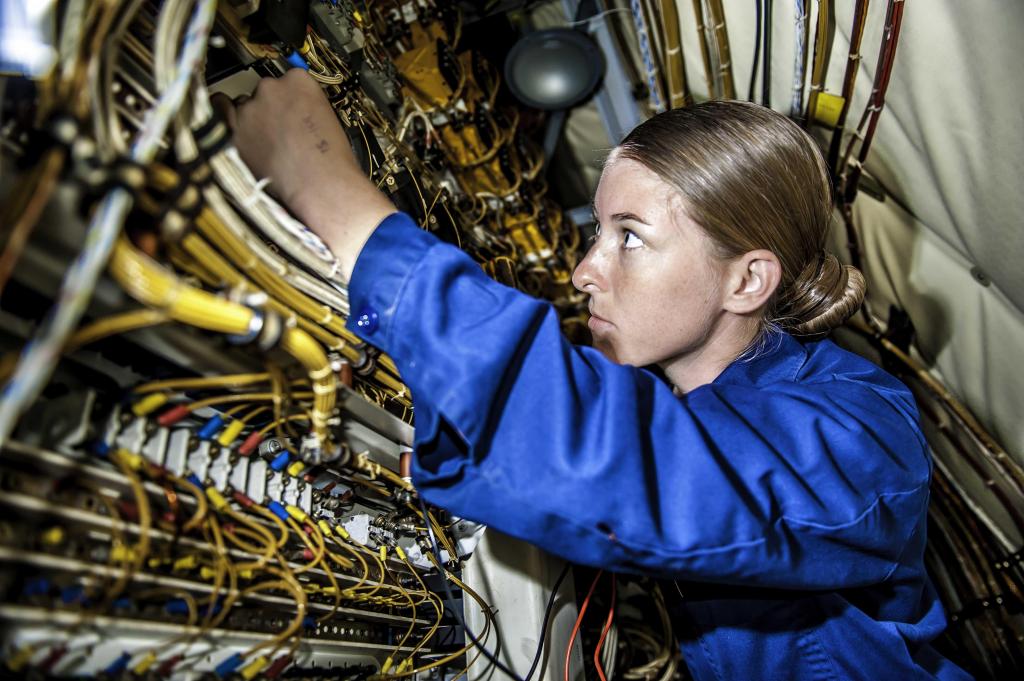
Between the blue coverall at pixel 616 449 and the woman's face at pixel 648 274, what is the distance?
211mm

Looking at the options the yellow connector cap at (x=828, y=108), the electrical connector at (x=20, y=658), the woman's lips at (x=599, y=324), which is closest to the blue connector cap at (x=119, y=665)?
the electrical connector at (x=20, y=658)

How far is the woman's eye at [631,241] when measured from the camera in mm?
1092

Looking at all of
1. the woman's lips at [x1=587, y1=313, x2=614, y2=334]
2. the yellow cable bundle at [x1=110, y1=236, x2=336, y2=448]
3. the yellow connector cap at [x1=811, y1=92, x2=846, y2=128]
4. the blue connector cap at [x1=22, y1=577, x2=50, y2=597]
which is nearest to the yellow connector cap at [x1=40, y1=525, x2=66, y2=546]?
the blue connector cap at [x1=22, y1=577, x2=50, y2=597]

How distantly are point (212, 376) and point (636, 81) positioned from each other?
7.07 ft

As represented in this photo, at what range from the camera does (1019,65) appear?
1188 millimetres

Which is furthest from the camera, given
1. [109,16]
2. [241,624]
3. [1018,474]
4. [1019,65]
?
[1018,474]

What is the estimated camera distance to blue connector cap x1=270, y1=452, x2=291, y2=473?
35.9 inches

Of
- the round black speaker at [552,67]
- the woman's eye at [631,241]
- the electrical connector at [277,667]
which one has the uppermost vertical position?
the round black speaker at [552,67]

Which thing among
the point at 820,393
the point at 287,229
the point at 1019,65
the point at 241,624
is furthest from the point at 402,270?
the point at 1019,65

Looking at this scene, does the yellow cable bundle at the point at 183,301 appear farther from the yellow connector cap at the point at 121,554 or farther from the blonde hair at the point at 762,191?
the blonde hair at the point at 762,191

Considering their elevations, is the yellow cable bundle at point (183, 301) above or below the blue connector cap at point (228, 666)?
above

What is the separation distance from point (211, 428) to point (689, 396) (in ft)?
2.37

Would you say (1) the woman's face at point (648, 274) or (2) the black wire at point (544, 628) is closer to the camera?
(1) the woman's face at point (648, 274)

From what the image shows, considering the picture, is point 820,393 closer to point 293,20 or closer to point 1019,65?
point 1019,65
